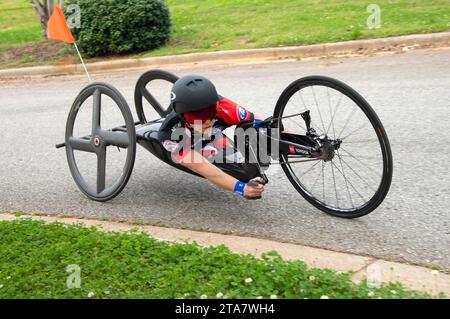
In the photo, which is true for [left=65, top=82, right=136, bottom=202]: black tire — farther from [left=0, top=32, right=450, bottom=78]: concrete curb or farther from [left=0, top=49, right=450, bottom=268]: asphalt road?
[left=0, top=32, right=450, bottom=78]: concrete curb

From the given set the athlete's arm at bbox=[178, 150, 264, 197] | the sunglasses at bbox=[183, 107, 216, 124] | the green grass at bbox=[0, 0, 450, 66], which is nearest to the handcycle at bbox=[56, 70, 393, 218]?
the athlete's arm at bbox=[178, 150, 264, 197]

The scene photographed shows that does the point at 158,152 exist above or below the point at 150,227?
above

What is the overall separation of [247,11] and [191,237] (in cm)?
990

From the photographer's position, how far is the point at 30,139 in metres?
7.77

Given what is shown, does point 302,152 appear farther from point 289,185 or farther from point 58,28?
point 58,28

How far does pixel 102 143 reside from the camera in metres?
5.47

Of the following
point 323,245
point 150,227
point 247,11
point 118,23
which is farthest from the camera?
point 247,11

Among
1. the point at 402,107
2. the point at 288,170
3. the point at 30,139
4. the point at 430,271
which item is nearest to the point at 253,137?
the point at 288,170

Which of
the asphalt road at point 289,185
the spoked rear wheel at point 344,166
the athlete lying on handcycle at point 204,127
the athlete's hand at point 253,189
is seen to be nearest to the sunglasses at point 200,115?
the athlete lying on handcycle at point 204,127

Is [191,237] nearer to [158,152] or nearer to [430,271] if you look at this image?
[158,152]

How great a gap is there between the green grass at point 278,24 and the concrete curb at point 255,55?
24 cm

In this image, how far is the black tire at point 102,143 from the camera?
16.7 ft

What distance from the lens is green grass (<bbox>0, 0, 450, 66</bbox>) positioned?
35.9ft

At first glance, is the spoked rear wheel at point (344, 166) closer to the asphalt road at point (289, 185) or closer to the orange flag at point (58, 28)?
the asphalt road at point (289, 185)
